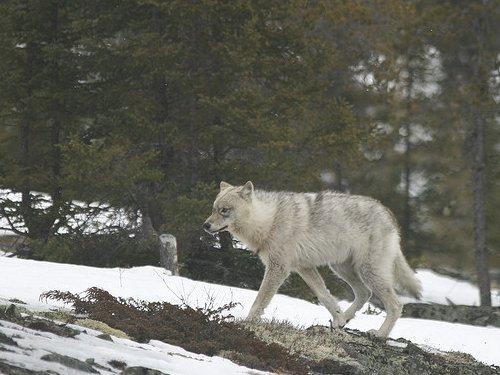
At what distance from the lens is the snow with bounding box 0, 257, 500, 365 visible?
1174cm

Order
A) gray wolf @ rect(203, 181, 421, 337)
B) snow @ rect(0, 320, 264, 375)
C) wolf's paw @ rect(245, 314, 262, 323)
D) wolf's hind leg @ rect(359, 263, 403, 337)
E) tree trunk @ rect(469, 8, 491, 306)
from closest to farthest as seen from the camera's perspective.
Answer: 1. snow @ rect(0, 320, 264, 375)
2. wolf's paw @ rect(245, 314, 262, 323)
3. gray wolf @ rect(203, 181, 421, 337)
4. wolf's hind leg @ rect(359, 263, 403, 337)
5. tree trunk @ rect(469, 8, 491, 306)

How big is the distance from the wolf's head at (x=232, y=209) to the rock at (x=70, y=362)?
17.3 feet

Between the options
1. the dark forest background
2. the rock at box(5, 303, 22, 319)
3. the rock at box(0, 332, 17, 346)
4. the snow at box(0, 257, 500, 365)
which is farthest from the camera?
the dark forest background

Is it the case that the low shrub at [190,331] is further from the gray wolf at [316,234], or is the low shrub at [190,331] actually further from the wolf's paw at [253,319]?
the gray wolf at [316,234]

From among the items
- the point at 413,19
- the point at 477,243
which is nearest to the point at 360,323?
the point at 477,243

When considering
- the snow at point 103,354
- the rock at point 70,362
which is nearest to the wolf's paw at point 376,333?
the snow at point 103,354

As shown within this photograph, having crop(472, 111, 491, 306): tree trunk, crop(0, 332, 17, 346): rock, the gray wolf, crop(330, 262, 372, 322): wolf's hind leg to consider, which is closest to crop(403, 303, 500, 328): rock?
crop(472, 111, 491, 306): tree trunk

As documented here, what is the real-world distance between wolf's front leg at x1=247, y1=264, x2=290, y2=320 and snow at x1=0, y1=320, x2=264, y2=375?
304 centimetres

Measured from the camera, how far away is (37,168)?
18844 mm

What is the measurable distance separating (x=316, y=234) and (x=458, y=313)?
8.07m

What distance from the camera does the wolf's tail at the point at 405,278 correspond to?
39.8ft

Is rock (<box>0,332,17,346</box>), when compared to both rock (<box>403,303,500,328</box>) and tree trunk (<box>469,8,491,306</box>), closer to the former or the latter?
rock (<box>403,303,500,328</box>)

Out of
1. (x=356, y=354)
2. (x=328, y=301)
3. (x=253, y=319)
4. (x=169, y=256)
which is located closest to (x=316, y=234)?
(x=328, y=301)

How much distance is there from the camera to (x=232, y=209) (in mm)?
11516
